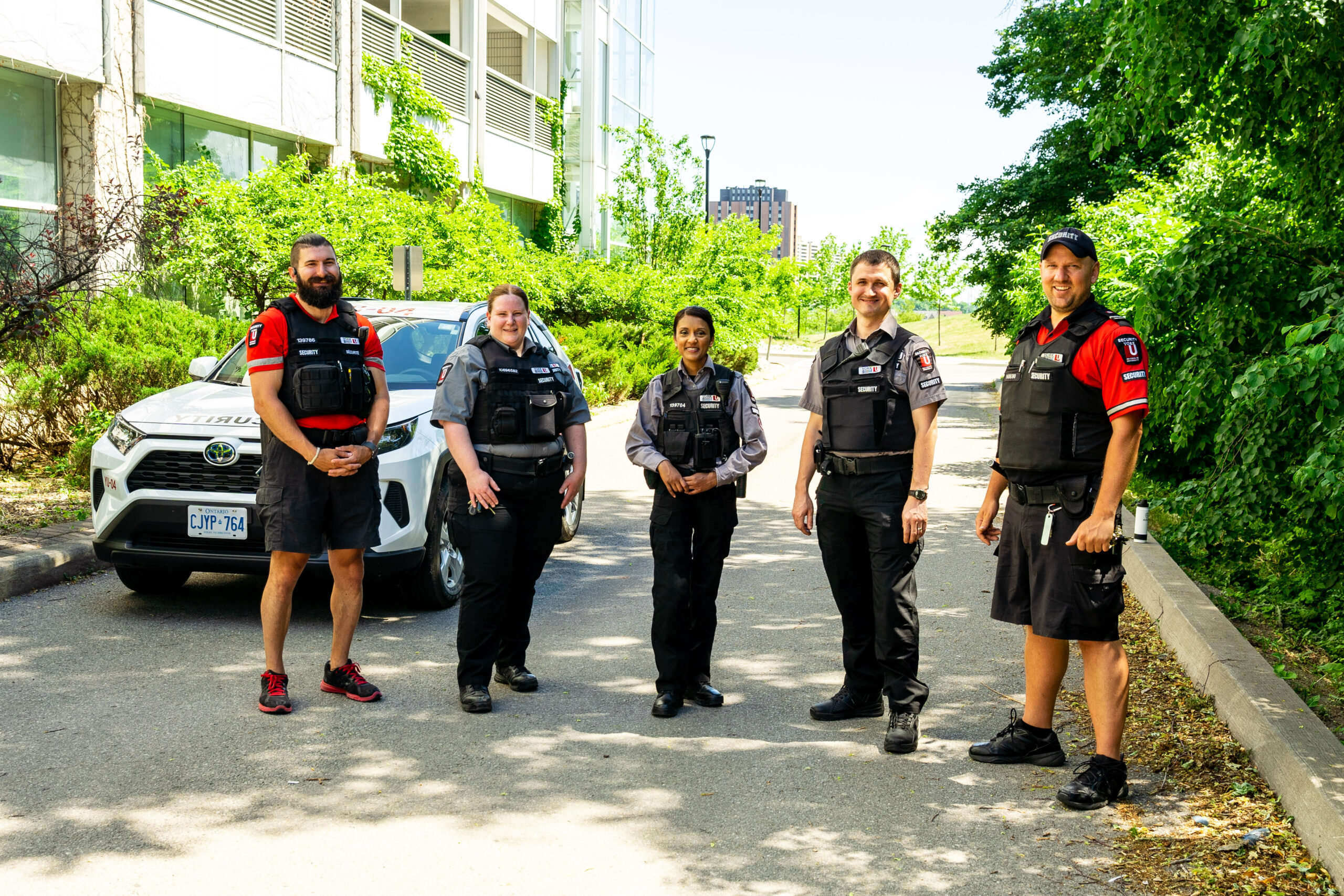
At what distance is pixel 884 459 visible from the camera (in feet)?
16.5

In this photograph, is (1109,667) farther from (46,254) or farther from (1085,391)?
(46,254)

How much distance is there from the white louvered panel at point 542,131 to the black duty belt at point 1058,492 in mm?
27389

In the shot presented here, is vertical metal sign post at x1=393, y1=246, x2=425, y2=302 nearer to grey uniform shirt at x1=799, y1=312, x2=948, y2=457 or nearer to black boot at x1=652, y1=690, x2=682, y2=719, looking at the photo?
black boot at x1=652, y1=690, x2=682, y2=719

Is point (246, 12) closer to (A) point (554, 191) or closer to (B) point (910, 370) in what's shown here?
(A) point (554, 191)

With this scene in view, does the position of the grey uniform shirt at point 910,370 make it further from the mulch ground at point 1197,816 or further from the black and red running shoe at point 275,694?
the black and red running shoe at point 275,694

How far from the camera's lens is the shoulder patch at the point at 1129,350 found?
4.23 metres

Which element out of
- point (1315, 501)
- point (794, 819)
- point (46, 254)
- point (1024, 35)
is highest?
point (1024, 35)

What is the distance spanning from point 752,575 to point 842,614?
3337mm

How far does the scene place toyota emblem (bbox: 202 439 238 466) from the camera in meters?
6.34

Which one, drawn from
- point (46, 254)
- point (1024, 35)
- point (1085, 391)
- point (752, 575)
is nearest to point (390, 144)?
point (46, 254)

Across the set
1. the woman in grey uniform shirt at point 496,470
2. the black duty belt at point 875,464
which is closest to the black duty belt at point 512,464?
the woman in grey uniform shirt at point 496,470

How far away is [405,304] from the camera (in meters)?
8.41

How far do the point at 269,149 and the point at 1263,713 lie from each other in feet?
56.2

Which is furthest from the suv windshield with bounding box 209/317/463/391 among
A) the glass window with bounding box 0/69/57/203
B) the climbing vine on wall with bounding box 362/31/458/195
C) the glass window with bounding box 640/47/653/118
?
the glass window with bounding box 640/47/653/118
